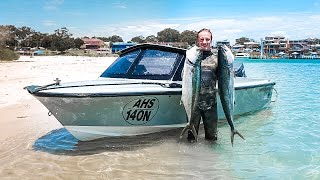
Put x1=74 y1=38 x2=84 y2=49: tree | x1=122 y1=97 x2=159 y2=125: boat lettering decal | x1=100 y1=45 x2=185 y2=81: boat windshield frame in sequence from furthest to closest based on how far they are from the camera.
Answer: x1=74 y1=38 x2=84 y2=49: tree
x1=100 y1=45 x2=185 y2=81: boat windshield frame
x1=122 y1=97 x2=159 y2=125: boat lettering decal

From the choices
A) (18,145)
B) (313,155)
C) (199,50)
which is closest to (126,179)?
(199,50)

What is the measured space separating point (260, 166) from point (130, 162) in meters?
2.15

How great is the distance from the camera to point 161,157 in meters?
6.48

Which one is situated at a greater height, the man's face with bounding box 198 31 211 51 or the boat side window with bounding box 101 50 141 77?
the man's face with bounding box 198 31 211 51

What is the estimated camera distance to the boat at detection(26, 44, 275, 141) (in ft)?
20.7

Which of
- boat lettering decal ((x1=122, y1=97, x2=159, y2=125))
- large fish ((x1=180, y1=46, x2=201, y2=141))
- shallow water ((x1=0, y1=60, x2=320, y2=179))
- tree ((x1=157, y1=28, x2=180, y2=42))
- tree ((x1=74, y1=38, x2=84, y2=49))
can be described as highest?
tree ((x1=74, y1=38, x2=84, y2=49))

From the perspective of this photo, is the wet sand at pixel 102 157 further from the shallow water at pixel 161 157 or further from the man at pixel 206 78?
the man at pixel 206 78

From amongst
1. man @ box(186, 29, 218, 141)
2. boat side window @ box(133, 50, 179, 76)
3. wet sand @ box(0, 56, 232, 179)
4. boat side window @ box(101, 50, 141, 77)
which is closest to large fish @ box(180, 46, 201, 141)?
man @ box(186, 29, 218, 141)

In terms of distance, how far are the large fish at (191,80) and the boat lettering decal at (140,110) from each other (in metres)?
0.80

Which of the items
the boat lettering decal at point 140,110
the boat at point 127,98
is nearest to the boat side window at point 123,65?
the boat at point 127,98

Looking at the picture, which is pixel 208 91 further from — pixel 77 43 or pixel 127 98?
pixel 77 43

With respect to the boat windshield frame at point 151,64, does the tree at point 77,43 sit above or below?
above

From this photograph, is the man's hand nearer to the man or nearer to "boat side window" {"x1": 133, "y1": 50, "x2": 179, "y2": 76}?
the man

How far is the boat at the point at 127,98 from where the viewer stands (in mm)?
6312
